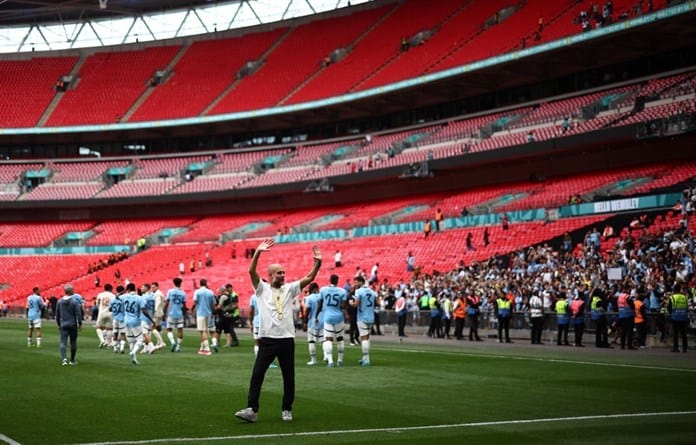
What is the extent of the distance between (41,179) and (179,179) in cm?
1287

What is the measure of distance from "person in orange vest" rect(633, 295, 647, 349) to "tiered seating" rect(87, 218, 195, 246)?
5043 cm

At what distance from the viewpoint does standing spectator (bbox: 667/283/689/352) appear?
2458cm

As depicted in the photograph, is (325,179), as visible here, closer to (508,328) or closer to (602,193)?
(602,193)

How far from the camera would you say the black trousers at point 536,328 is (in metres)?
29.3

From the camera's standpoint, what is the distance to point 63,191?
7462 cm

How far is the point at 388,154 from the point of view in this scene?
60188 millimetres

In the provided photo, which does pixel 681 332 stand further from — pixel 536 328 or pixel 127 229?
pixel 127 229

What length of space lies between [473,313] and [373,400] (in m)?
18.3

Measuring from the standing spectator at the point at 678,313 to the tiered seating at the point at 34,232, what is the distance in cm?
5768

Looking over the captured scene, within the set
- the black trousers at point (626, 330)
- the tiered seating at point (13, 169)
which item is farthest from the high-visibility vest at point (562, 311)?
the tiered seating at point (13, 169)

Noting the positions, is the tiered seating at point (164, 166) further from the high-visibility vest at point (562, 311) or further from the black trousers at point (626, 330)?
the black trousers at point (626, 330)

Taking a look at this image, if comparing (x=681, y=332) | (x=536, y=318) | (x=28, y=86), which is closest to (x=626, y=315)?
(x=681, y=332)

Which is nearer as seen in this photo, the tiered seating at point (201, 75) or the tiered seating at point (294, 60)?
the tiered seating at point (294, 60)

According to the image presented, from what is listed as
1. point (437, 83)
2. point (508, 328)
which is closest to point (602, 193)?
point (508, 328)
